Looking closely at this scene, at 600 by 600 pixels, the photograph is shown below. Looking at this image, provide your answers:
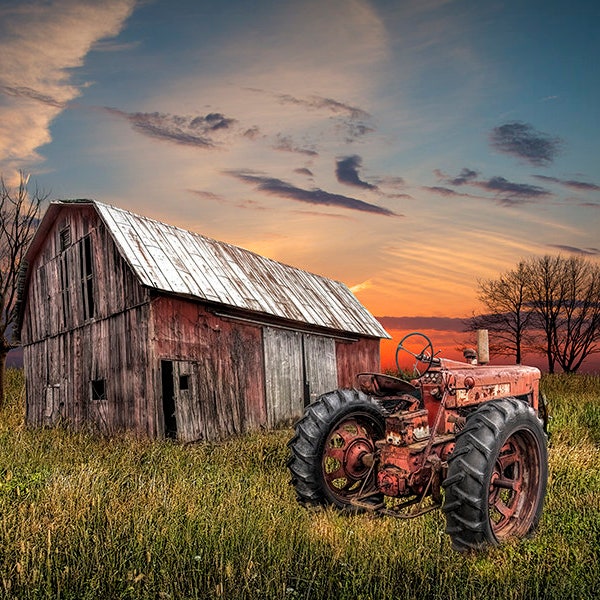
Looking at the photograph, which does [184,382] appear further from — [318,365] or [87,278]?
[318,365]

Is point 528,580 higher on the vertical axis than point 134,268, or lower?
lower

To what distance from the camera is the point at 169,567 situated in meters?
4.13

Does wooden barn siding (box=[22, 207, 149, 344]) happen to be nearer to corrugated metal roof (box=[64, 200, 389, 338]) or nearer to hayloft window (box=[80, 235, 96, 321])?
hayloft window (box=[80, 235, 96, 321])

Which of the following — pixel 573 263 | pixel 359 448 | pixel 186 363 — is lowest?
pixel 359 448

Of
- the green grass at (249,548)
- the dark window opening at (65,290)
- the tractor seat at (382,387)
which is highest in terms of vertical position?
the dark window opening at (65,290)

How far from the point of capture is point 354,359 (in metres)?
18.1

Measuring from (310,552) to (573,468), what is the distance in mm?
4758

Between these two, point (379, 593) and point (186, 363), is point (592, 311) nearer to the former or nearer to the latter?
point (186, 363)

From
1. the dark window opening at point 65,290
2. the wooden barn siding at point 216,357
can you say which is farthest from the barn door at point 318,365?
the dark window opening at point 65,290

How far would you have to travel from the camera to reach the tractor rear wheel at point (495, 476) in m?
4.47

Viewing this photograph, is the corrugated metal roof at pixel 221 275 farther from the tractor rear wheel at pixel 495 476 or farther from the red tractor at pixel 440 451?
the tractor rear wheel at pixel 495 476

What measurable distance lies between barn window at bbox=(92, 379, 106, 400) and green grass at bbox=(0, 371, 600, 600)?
667 cm

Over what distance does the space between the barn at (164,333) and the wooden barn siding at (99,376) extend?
0.03 metres

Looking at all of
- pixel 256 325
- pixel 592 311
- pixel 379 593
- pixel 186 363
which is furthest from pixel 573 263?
pixel 379 593
